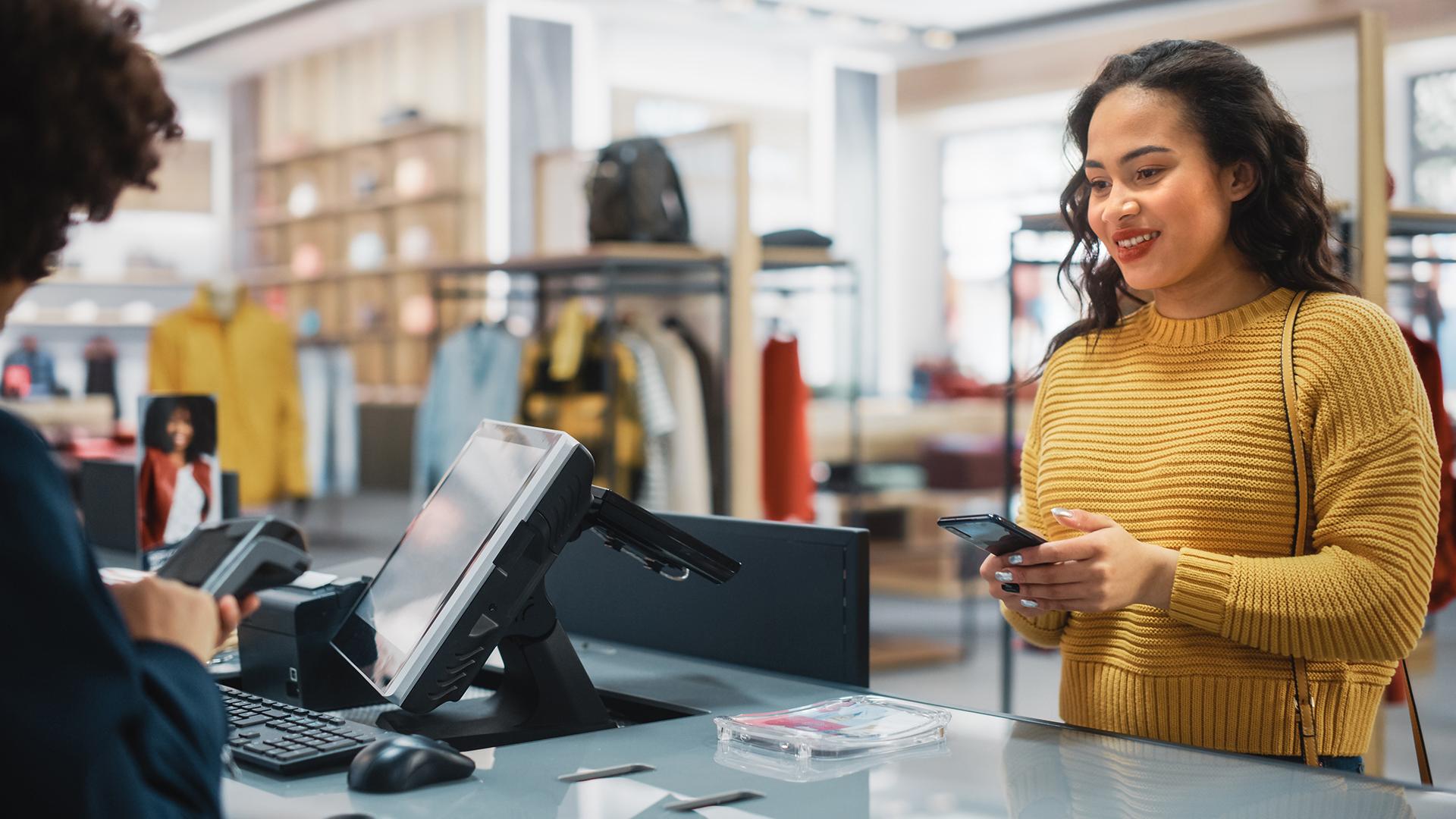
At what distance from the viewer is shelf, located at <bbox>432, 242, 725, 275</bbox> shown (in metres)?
4.77

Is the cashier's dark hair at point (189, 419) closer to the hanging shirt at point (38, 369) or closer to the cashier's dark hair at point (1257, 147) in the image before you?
the cashier's dark hair at point (1257, 147)

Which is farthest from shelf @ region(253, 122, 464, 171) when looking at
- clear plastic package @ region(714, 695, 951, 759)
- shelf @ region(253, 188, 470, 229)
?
clear plastic package @ region(714, 695, 951, 759)

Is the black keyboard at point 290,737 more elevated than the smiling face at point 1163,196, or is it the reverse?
the smiling face at point 1163,196

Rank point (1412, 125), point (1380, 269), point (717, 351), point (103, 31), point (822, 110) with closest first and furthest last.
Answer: point (103, 31) → point (1380, 269) → point (717, 351) → point (1412, 125) → point (822, 110)

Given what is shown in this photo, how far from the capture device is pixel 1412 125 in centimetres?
873

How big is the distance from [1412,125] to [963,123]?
3.38m

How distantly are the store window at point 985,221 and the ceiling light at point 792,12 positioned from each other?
232 cm

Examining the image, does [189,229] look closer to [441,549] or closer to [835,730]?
[441,549]

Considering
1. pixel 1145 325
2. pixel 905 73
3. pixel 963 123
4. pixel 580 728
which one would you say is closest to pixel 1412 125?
pixel 963 123

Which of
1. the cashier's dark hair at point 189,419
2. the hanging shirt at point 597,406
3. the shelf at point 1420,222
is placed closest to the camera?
the cashier's dark hair at point 189,419

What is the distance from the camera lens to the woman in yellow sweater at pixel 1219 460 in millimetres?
1364

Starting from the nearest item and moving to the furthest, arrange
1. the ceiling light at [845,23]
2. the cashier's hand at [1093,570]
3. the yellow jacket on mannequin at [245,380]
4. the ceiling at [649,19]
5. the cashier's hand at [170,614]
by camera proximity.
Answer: the cashier's hand at [170,614] < the cashier's hand at [1093,570] < the yellow jacket on mannequin at [245,380] < the ceiling at [649,19] < the ceiling light at [845,23]

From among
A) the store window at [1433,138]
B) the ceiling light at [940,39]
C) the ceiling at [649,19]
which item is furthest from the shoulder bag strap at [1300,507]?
the ceiling light at [940,39]

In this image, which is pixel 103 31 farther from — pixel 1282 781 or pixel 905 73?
pixel 905 73
